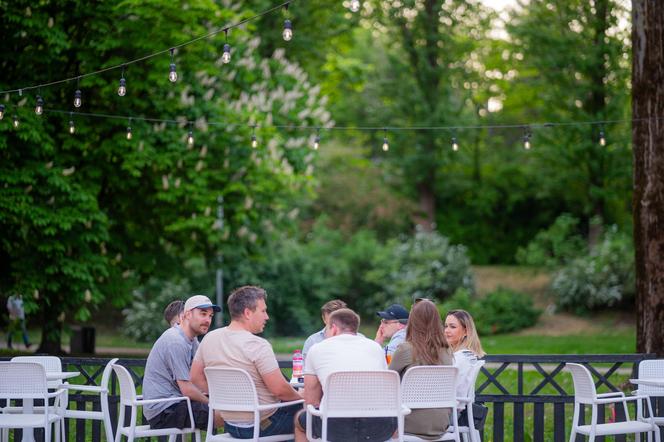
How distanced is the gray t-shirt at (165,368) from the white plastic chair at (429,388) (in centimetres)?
180

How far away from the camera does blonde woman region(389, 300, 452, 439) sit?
707 centimetres

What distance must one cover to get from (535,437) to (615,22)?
21.7 metres

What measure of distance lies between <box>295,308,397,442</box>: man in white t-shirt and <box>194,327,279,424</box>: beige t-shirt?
0.33 metres

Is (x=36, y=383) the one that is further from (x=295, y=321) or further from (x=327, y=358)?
(x=295, y=321)

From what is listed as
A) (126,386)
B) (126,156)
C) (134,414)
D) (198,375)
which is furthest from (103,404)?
(126,156)

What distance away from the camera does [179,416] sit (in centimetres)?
767

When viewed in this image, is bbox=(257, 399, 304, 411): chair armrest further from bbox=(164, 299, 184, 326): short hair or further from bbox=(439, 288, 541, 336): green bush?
bbox=(439, 288, 541, 336): green bush

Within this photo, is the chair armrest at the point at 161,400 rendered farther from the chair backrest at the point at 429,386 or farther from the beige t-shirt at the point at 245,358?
the chair backrest at the point at 429,386

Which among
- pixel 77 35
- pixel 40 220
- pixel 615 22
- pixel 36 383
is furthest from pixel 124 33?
pixel 615 22

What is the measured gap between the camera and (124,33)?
60.3ft

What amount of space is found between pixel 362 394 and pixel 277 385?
72 cm

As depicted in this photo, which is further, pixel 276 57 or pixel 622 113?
pixel 622 113

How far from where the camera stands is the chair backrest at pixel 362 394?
6.44 meters

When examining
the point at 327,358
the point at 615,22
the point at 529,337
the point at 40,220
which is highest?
the point at 615,22
